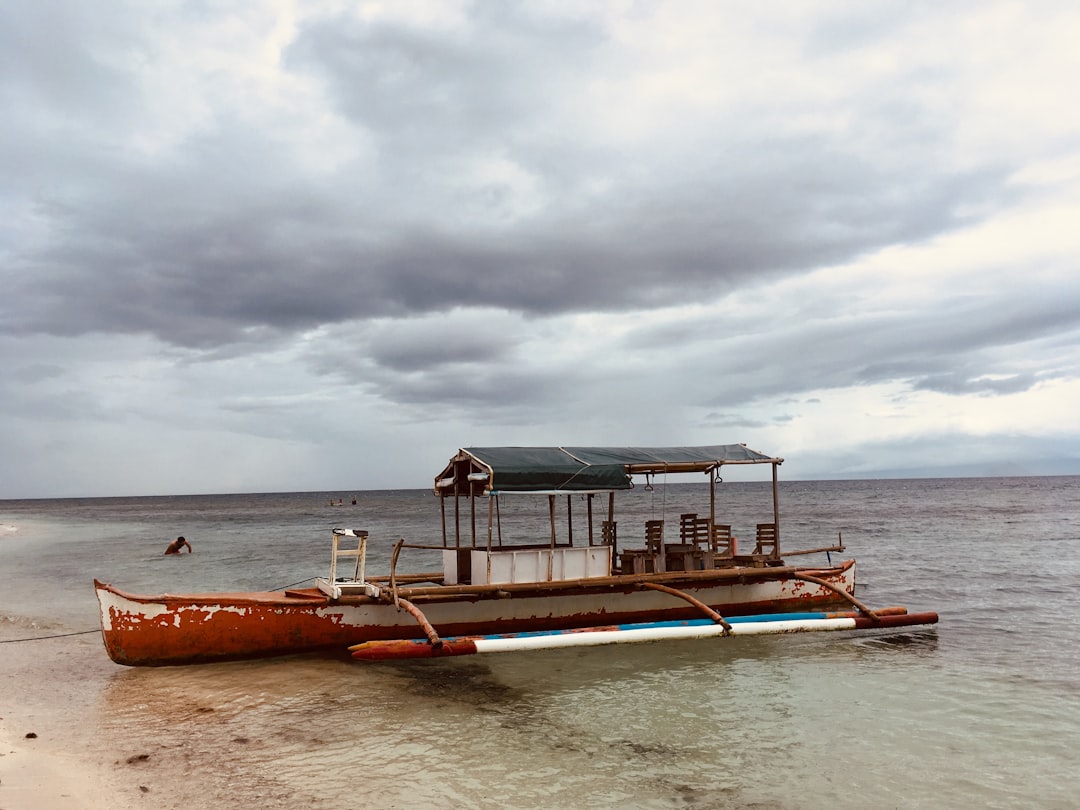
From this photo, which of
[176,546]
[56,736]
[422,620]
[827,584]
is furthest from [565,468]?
[176,546]

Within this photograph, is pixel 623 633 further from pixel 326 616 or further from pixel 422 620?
pixel 326 616

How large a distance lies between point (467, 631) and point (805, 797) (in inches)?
296

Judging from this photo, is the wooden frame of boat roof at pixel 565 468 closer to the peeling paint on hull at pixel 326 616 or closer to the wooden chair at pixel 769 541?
the wooden chair at pixel 769 541

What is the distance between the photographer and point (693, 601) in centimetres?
1475

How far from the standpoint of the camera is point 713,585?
16312 mm

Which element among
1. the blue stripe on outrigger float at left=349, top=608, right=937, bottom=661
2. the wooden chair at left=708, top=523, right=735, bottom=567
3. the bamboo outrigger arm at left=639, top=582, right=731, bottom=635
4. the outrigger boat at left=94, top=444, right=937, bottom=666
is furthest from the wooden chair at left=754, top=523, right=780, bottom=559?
the bamboo outrigger arm at left=639, top=582, right=731, bottom=635

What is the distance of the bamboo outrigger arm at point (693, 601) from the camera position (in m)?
14.2

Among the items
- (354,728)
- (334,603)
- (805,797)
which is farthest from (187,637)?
(805,797)

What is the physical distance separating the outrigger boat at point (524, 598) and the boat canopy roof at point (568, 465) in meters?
0.03

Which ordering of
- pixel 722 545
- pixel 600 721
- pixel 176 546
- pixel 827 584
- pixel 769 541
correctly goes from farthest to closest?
1. pixel 176 546
2. pixel 769 541
3. pixel 722 545
4. pixel 827 584
5. pixel 600 721

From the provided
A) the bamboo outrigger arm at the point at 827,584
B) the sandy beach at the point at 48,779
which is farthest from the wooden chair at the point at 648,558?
the sandy beach at the point at 48,779

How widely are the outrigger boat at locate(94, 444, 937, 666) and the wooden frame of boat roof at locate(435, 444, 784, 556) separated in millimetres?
34

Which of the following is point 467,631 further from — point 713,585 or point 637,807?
point 637,807

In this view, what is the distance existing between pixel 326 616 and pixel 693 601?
6832mm
